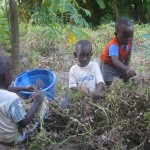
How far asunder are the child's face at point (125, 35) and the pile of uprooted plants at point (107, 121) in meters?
0.65

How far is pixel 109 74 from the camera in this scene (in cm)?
380

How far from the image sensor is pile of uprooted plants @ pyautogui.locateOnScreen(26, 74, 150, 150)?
109 inches

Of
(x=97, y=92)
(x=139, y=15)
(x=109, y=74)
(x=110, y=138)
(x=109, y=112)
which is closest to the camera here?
(x=110, y=138)

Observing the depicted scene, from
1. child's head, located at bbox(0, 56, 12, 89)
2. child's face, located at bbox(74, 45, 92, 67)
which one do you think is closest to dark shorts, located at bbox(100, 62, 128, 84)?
child's face, located at bbox(74, 45, 92, 67)

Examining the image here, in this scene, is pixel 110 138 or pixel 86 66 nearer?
pixel 110 138

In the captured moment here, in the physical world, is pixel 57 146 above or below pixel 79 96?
below

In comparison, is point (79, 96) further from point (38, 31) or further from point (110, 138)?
point (38, 31)

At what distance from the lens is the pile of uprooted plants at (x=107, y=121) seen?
2779mm

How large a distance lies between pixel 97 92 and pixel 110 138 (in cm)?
53

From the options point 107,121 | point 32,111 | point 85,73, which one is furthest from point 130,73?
point 32,111

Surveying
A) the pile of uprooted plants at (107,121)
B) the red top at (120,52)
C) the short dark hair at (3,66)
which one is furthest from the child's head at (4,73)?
the red top at (120,52)

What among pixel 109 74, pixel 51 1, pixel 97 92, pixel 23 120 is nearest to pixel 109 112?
pixel 97 92

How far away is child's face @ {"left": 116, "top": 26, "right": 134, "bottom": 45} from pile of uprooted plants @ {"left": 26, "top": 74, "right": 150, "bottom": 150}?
0.65 m

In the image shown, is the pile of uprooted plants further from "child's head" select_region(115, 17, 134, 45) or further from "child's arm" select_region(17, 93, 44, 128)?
"child's head" select_region(115, 17, 134, 45)
